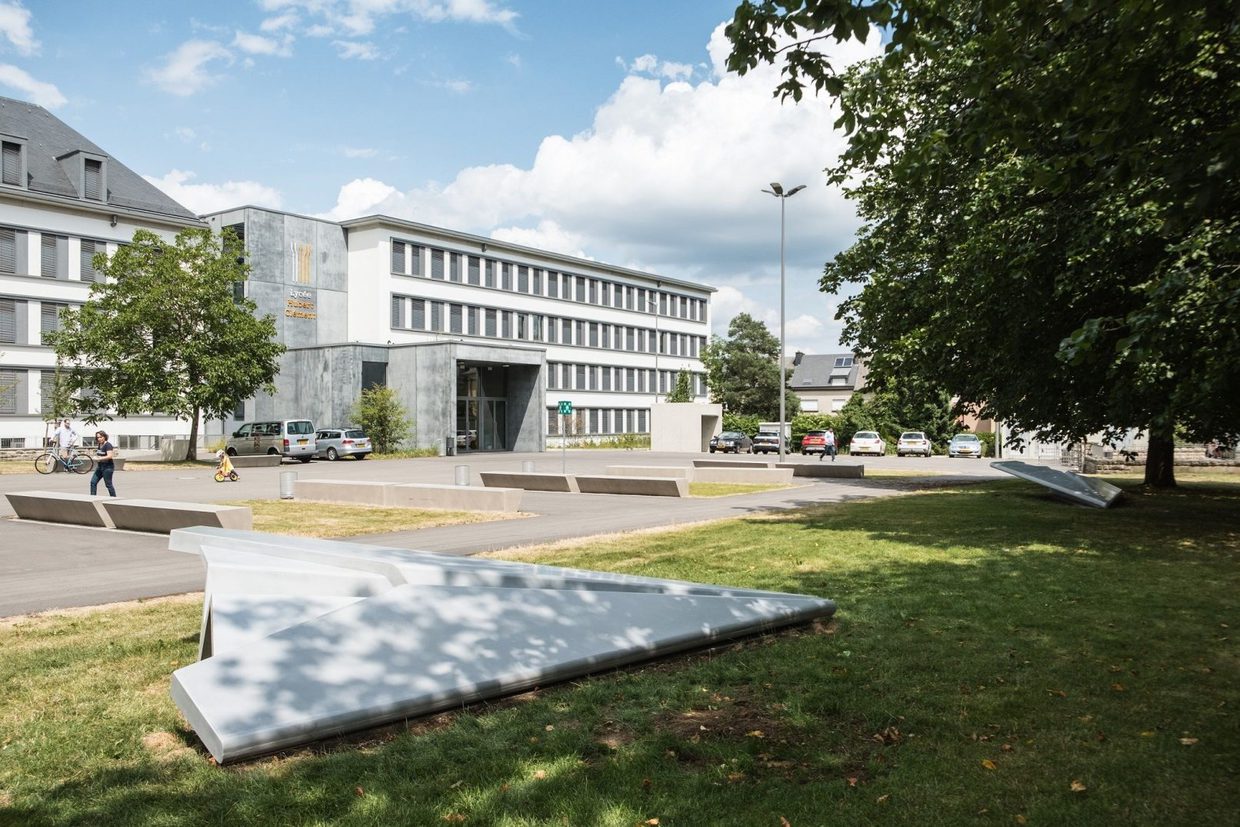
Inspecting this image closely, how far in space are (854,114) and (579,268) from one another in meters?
69.1

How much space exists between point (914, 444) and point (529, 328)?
1152 inches

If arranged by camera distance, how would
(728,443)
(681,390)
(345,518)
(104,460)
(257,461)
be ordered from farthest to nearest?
(681,390) → (728,443) → (257,461) → (104,460) → (345,518)

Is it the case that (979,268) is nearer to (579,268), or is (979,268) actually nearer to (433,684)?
(433,684)

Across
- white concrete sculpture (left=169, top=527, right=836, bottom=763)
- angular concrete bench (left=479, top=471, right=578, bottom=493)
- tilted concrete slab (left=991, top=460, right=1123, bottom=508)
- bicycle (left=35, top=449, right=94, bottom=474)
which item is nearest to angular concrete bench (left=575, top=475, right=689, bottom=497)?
angular concrete bench (left=479, top=471, right=578, bottom=493)

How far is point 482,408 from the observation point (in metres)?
58.0

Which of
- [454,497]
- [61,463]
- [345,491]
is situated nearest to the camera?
[454,497]

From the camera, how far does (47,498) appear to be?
51.7ft

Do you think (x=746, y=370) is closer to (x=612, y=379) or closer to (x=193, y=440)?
(x=612, y=379)

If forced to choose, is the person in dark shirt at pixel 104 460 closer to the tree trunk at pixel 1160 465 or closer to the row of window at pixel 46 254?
the tree trunk at pixel 1160 465

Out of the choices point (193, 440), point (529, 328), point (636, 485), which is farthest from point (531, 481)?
point (529, 328)

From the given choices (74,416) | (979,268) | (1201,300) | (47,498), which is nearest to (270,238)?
(74,416)

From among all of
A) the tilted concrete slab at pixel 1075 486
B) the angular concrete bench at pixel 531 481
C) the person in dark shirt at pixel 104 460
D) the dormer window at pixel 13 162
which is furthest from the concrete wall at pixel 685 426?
the person in dark shirt at pixel 104 460

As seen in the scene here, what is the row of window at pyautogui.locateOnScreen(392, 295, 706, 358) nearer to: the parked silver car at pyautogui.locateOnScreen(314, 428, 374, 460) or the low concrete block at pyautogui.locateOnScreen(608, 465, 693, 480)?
the parked silver car at pyautogui.locateOnScreen(314, 428, 374, 460)

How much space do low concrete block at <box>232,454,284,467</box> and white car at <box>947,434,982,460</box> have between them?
1515 inches
